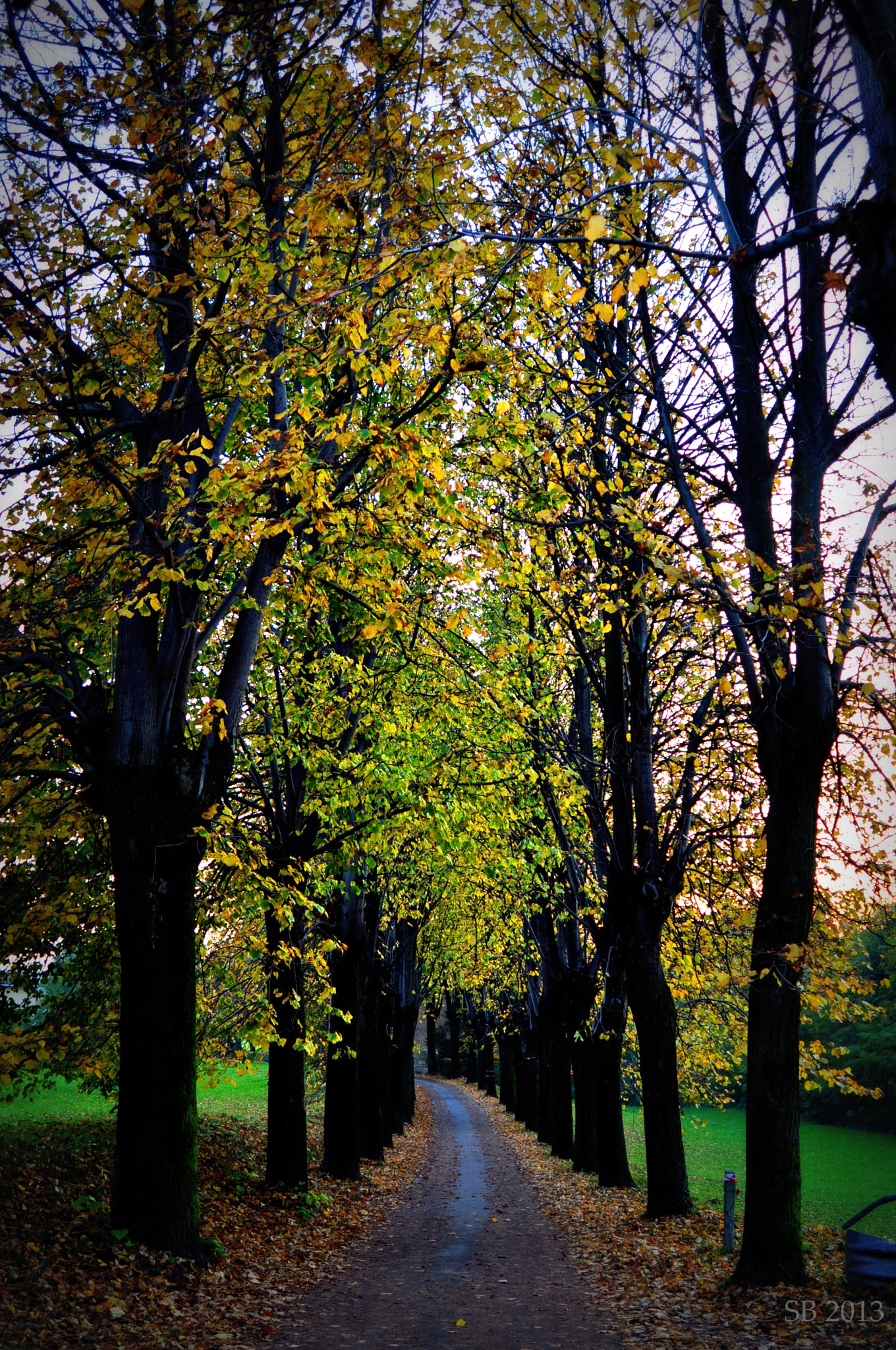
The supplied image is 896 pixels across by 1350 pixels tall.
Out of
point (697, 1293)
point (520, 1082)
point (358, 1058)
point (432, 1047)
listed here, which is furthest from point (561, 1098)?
point (432, 1047)

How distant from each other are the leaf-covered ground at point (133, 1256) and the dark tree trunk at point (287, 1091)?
1.41 feet

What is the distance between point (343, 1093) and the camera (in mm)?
14844

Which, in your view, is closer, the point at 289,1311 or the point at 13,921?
the point at 289,1311

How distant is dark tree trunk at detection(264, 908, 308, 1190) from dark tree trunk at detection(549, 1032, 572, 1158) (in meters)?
11.4

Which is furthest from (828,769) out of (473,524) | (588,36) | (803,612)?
(588,36)

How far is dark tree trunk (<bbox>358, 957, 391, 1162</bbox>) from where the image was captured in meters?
18.4

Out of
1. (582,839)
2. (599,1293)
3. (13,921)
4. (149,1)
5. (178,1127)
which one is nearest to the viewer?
(178,1127)

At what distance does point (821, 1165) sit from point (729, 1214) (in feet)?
124

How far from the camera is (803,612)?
697 cm

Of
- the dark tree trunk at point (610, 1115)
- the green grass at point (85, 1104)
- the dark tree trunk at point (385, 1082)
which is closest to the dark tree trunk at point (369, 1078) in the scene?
the dark tree trunk at point (385, 1082)

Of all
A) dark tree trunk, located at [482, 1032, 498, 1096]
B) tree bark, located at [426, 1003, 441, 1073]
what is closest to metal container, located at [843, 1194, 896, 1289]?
dark tree trunk, located at [482, 1032, 498, 1096]

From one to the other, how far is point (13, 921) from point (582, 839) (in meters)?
10.4

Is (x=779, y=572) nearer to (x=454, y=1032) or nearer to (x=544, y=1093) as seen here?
(x=544, y=1093)

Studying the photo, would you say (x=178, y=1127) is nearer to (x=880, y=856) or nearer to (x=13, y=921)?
(x=13, y=921)
